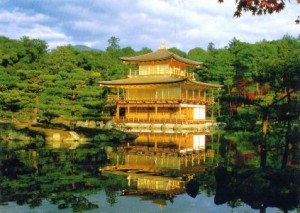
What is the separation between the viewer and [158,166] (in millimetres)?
18375

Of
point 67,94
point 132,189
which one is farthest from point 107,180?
point 67,94

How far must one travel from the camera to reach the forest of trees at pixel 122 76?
62.3 feet

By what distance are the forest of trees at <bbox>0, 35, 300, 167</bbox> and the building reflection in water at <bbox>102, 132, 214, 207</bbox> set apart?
11.2ft

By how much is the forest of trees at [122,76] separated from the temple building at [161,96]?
328 centimetres

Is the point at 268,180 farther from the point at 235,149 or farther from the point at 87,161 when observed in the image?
the point at 235,149

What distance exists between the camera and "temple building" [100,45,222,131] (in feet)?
148

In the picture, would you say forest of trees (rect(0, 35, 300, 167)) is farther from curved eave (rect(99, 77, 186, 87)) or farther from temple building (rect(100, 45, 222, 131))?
temple building (rect(100, 45, 222, 131))

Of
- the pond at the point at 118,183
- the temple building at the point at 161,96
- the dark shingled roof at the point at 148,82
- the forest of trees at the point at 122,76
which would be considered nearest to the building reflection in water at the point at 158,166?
the pond at the point at 118,183

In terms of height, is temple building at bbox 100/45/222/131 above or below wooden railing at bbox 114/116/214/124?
above

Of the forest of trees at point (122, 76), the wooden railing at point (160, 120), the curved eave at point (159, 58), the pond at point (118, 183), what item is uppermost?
the curved eave at point (159, 58)

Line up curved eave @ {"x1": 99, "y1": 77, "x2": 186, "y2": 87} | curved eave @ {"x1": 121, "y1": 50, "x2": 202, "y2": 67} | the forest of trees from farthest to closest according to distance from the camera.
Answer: curved eave @ {"x1": 121, "y1": 50, "x2": 202, "y2": 67}, curved eave @ {"x1": 99, "y1": 77, "x2": 186, "y2": 87}, the forest of trees

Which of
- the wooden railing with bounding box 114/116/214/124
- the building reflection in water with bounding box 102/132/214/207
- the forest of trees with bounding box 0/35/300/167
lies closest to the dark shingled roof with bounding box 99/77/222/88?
the forest of trees with bounding box 0/35/300/167

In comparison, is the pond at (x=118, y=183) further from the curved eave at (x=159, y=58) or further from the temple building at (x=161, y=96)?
the curved eave at (x=159, y=58)

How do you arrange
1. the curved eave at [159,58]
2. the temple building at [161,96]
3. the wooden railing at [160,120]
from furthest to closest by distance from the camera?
the curved eave at [159,58], the temple building at [161,96], the wooden railing at [160,120]
